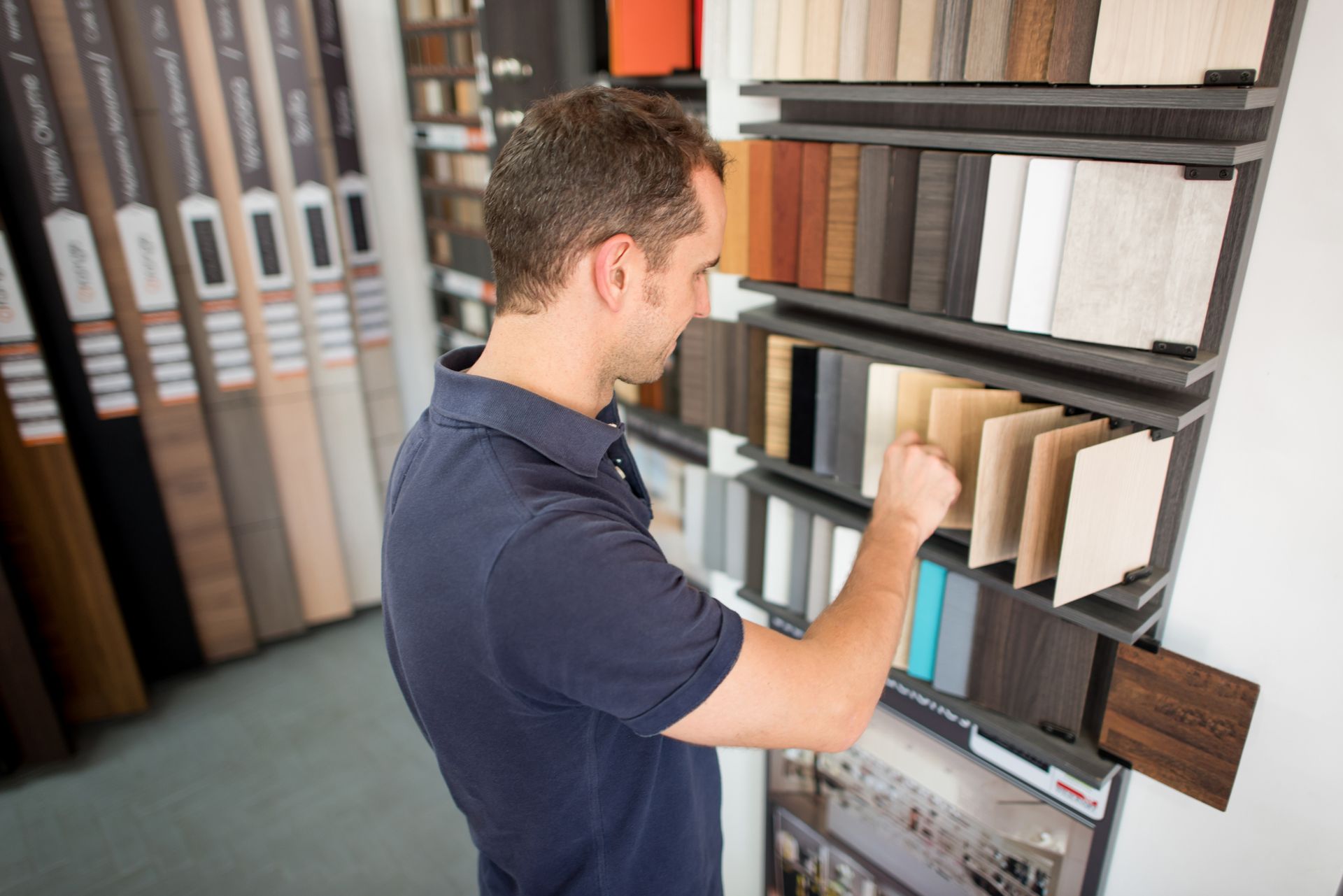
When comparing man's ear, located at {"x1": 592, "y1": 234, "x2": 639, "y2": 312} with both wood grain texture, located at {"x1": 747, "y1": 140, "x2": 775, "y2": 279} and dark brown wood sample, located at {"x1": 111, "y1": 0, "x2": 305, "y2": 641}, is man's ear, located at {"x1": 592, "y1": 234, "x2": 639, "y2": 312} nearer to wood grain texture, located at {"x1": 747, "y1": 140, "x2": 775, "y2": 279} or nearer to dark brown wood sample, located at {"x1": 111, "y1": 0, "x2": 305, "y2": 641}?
wood grain texture, located at {"x1": 747, "y1": 140, "x2": 775, "y2": 279}

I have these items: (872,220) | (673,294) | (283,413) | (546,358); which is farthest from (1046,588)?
(283,413)

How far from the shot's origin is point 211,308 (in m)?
3.16

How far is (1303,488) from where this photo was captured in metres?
1.19

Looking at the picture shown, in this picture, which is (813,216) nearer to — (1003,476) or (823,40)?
(823,40)

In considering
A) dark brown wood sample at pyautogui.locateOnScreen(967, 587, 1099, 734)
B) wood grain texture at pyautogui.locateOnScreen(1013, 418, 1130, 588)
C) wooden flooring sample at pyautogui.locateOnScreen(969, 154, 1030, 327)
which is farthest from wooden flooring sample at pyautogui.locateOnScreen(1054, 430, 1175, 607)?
wooden flooring sample at pyautogui.locateOnScreen(969, 154, 1030, 327)

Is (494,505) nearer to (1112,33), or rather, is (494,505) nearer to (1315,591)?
(1112,33)

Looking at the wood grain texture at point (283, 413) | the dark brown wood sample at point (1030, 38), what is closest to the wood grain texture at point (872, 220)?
the dark brown wood sample at point (1030, 38)

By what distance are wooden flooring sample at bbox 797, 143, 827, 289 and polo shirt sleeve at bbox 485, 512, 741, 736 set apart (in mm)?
825

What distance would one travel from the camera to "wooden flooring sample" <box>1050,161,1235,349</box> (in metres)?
1.07

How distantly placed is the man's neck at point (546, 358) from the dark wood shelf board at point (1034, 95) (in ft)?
2.23

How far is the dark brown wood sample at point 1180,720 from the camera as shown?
49.7 inches

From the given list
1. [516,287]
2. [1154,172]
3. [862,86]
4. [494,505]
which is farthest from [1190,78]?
[494,505]

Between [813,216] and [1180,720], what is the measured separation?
1.05 m

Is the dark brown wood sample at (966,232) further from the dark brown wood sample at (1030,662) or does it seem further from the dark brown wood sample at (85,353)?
the dark brown wood sample at (85,353)
